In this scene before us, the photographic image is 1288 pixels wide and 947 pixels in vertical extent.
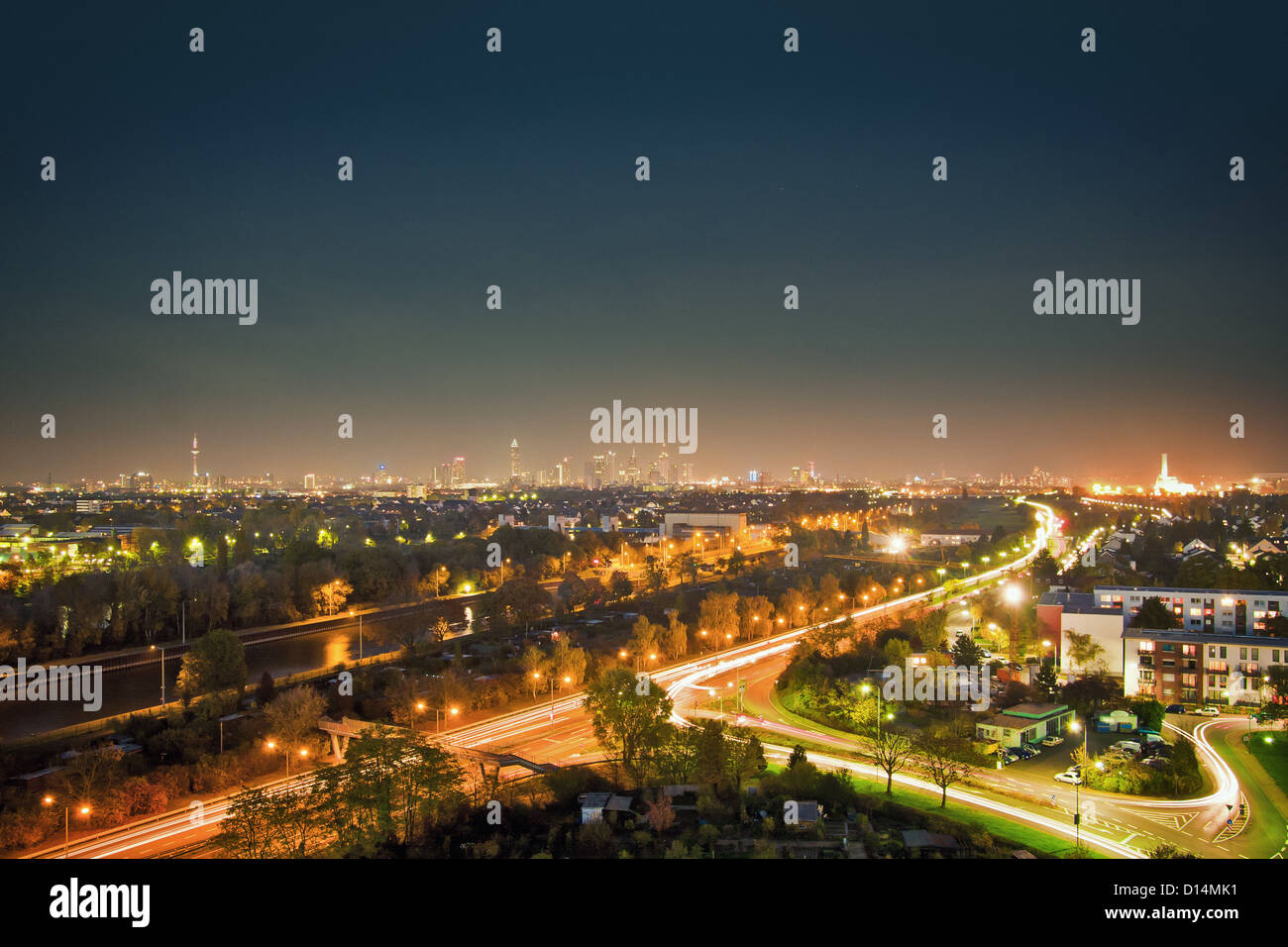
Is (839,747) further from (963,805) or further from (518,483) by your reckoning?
(518,483)

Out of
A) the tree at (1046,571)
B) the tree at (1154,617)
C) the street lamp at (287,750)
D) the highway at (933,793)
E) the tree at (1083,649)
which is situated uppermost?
the tree at (1154,617)

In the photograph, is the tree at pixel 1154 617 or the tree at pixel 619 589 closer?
the tree at pixel 1154 617

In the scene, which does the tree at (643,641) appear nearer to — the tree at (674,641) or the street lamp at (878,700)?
the tree at (674,641)

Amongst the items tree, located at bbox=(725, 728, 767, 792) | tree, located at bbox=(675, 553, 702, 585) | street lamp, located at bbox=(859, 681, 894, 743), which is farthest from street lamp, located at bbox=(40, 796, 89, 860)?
tree, located at bbox=(675, 553, 702, 585)

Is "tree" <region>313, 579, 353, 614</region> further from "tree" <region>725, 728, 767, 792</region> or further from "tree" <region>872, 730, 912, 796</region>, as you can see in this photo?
"tree" <region>872, 730, 912, 796</region>

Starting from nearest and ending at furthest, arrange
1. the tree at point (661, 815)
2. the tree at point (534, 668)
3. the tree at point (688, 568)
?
the tree at point (661, 815) → the tree at point (534, 668) → the tree at point (688, 568)

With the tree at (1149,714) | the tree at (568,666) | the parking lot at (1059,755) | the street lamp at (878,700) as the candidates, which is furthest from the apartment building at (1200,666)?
the tree at (568,666)
